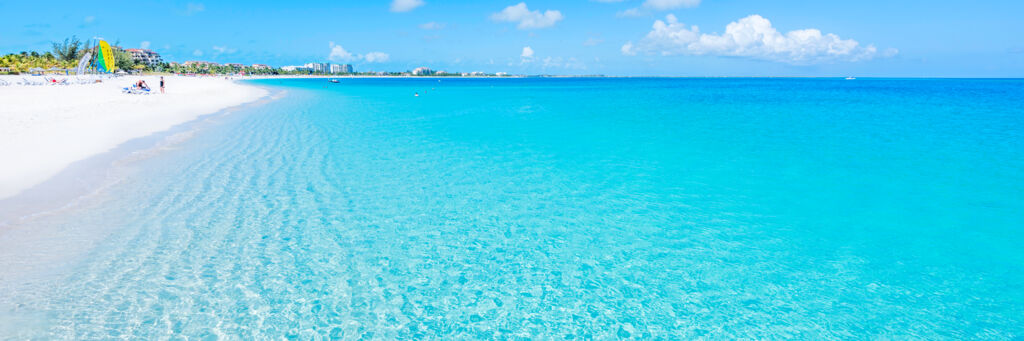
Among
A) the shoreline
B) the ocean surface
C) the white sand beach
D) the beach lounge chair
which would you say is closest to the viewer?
the ocean surface

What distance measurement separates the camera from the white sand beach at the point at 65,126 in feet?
46.1

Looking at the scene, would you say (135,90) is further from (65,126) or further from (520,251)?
(520,251)

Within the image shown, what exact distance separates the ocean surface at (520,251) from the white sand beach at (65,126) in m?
2.02

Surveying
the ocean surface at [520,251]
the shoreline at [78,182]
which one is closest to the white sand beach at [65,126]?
the shoreline at [78,182]

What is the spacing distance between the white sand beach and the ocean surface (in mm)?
2020

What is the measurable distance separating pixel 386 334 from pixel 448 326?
81 centimetres

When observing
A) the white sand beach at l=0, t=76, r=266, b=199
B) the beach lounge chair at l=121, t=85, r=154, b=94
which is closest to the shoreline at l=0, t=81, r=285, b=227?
the white sand beach at l=0, t=76, r=266, b=199

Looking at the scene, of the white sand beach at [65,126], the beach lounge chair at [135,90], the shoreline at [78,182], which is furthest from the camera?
the beach lounge chair at [135,90]

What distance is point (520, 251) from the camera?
30.7 ft

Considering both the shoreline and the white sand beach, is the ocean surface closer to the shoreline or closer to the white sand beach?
the shoreline

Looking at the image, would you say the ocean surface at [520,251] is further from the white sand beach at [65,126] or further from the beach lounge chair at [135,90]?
the beach lounge chair at [135,90]

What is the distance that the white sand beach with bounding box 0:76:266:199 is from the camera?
14055mm

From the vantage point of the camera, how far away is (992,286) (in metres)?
7.95

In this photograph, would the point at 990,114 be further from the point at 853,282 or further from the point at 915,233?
the point at 853,282
